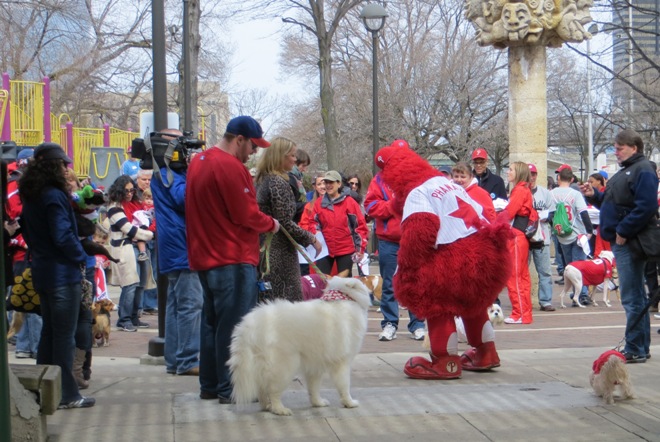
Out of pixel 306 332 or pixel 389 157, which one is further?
pixel 389 157

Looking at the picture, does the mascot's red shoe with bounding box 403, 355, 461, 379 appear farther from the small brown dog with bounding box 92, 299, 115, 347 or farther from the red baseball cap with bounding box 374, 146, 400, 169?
the small brown dog with bounding box 92, 299, 115, 347

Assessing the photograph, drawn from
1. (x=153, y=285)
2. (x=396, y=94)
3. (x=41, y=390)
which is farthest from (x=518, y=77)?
(x=396, y=94)

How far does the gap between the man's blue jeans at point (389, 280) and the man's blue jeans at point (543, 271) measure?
3531mm

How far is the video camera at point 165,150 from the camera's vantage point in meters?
7.80

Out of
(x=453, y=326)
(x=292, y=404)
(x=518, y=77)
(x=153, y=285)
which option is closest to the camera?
(x=292, y=404)

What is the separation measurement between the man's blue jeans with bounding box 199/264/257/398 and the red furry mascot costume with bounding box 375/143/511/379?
1500 millimetres

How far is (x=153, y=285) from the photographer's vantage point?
41.6 ft

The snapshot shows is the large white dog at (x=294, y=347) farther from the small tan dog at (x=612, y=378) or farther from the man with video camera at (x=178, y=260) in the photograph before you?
the small tan dog at (x=612, y=378)

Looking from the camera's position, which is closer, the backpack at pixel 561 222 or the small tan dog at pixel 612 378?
the small tan dog at pixel 612 378

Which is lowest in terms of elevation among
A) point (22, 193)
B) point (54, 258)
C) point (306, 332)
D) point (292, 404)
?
point (292, 404)

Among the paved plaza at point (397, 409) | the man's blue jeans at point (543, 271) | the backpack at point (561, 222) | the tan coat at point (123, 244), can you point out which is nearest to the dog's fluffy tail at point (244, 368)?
the paved plaza at point (397, 409)

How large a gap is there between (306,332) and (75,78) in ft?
106

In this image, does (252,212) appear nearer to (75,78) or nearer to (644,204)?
(644,204)

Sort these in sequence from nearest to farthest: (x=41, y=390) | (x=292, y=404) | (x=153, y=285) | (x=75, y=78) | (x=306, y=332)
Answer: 1. (x=41, y=390)
2. (x=306, y=332)
3. (x=292, y=404)
4. (x=153, y=285)
5. (x=75, y=78)
